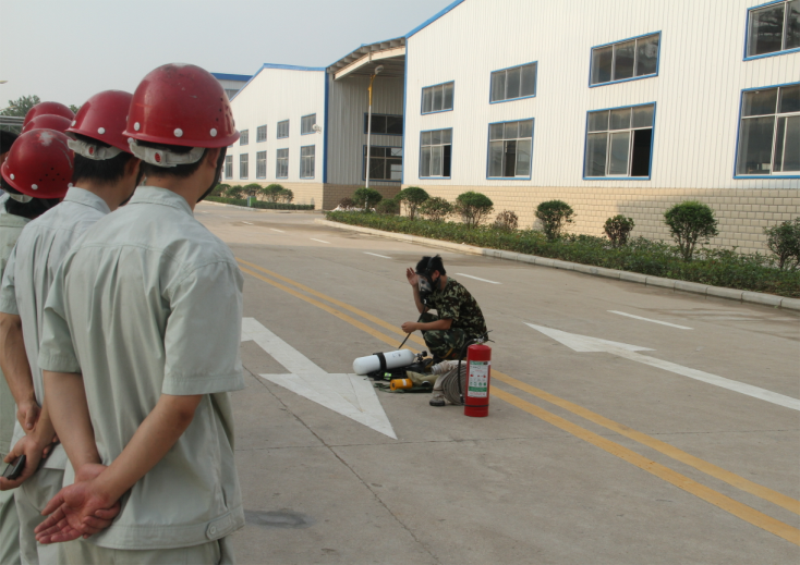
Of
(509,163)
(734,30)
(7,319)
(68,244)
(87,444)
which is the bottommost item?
(87,444)

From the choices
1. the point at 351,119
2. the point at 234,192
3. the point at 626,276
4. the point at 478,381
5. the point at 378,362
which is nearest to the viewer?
the point at 478,381

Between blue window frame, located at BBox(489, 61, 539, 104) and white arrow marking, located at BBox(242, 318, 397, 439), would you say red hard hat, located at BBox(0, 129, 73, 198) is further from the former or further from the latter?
blue window frame, located at BBox(489, 61, 539, 104)

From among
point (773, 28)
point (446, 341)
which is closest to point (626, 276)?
point (773, 28)

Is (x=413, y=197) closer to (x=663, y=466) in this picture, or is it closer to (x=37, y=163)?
(x=663, y=466)

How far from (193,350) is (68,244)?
0.95m

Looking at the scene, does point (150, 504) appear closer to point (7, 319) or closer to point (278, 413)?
point (7, 319)

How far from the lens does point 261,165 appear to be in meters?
62.4

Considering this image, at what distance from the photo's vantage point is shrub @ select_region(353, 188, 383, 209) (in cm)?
3731

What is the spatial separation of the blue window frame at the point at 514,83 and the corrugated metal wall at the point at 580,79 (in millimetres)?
266

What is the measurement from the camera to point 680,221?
18484 mm

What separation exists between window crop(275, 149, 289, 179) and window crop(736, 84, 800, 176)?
132ft

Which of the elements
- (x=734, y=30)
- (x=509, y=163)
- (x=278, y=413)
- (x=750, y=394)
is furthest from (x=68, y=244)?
(x=509, y=163)

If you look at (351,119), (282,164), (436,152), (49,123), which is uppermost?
(351,119)

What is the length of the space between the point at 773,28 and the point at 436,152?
17.6 metres
